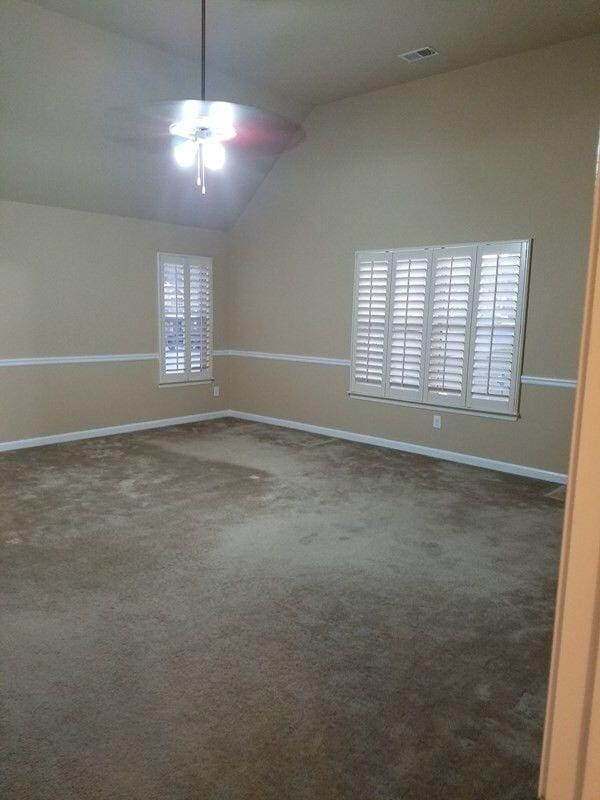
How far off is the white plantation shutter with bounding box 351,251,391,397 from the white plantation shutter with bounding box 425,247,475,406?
545 millimetres

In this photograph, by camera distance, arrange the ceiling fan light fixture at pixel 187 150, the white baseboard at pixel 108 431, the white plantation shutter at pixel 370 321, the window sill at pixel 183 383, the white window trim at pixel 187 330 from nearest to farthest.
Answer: the ceiling fan light fixture at pixel 187 150, the white baseboard at pixel 108 431, the white plantation shutter at pixel 370 321, the white window trim at pixel 187 330, the window sill at pixel 183 383

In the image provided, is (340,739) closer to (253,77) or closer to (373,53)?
(373,53)

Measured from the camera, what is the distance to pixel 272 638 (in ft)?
8.04

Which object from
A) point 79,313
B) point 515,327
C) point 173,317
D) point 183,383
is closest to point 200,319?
point 173,317

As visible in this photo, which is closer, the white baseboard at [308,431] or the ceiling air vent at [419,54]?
the ceiling air vent at [419,54]

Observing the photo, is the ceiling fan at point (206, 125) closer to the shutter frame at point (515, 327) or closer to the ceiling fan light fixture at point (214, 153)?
the ceiling fan light fixture at point (214, 153)

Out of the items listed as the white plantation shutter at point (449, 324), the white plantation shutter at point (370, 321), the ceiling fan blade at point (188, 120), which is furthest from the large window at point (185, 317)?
the white plantation shutter at point (449, 324)

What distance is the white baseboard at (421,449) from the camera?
190 inches

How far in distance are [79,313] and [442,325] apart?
363cm

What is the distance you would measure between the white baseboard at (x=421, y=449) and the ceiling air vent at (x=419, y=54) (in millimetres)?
3395

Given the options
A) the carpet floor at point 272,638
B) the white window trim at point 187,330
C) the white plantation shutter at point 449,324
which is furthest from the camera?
the white window trim at point 187,330

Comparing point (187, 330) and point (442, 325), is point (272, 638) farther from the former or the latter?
point (187, 330)

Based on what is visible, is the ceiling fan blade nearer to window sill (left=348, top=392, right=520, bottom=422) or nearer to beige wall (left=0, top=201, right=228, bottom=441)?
beige wall (left=0, top=201, right=228, bottom=441)

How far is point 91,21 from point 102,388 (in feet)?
11.0
